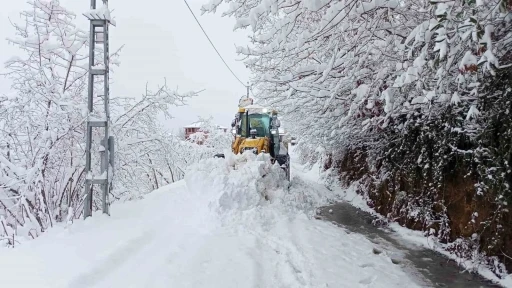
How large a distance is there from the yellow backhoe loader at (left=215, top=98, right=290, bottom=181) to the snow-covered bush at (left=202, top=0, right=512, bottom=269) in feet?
9.86

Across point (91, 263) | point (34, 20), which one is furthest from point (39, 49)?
point (91, 263)

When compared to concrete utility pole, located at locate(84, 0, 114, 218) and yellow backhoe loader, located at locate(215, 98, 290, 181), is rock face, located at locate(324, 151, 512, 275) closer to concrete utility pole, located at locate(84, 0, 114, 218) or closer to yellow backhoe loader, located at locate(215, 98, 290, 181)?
yellow backhoe loader, located at locate(215, 98, 290, 181)

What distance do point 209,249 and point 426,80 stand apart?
3523 mm

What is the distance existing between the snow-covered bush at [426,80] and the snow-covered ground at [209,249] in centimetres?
145

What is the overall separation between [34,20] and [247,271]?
6.81 m

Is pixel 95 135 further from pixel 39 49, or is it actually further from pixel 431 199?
pixel 431 199

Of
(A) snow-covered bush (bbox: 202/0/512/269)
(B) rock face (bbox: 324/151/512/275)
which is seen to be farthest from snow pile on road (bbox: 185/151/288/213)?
(B) rock face (bbox: 324/151/512/275)

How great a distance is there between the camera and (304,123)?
1207 cm

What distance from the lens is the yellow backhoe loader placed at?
36.2 feet

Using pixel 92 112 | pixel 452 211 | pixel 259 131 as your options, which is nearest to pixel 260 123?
pixel 259 131

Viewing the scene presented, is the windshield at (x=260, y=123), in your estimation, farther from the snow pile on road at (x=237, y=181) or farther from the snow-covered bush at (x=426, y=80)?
the snow-covered bush at (x=426, y=80)

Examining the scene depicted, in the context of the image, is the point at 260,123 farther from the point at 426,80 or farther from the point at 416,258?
the point at 426,80

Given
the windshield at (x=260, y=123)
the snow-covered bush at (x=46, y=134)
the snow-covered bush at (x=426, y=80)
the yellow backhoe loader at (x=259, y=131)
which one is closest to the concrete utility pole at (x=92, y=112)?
the snow-covered bush at (x=46, y=134)

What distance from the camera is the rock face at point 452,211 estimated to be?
4695 millimetres
